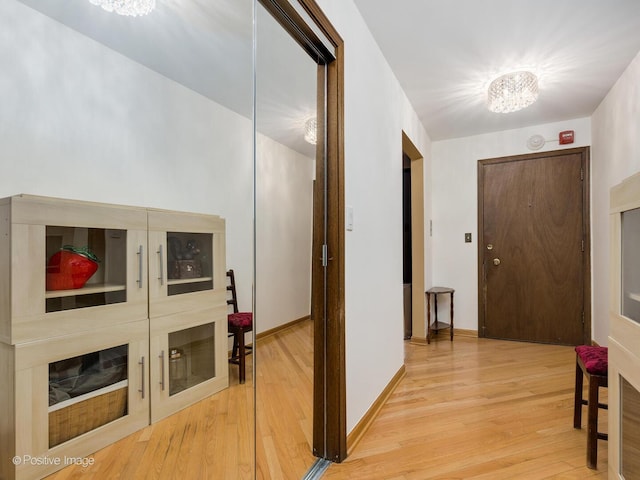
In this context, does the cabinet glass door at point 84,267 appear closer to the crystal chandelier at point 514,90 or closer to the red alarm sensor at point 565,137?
the crystal chandelier at point 514,90

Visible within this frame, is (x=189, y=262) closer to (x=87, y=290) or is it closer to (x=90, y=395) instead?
(x=87, y=290)

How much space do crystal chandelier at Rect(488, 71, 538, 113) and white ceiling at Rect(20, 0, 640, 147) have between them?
0.08 m

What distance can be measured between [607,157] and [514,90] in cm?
121

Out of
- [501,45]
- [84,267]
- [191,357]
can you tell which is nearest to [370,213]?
[191,357]

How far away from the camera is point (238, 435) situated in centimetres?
120

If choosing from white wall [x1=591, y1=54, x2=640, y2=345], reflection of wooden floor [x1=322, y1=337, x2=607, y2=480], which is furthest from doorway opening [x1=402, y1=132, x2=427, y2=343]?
white wall [x1=591, y1=54, x2=640, y2=345]

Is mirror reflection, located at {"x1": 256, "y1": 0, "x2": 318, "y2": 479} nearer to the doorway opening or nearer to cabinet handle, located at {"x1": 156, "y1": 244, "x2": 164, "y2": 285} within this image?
cabinet handle, located at {"x1": 156, "y1": 244, "x2": 164, "y2": 285}

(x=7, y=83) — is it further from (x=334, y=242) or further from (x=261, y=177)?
(x=334, y=242)

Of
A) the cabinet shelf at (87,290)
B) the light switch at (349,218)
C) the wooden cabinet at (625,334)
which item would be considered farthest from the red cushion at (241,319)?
the wooden cabinet at (625,334)

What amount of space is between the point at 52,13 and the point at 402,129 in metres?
2.44

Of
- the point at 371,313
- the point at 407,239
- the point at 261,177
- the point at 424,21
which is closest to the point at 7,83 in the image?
the point at 261,177

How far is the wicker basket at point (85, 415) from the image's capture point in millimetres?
694

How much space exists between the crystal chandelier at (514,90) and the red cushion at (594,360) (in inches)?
69.1

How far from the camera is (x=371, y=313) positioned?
2.04 m
